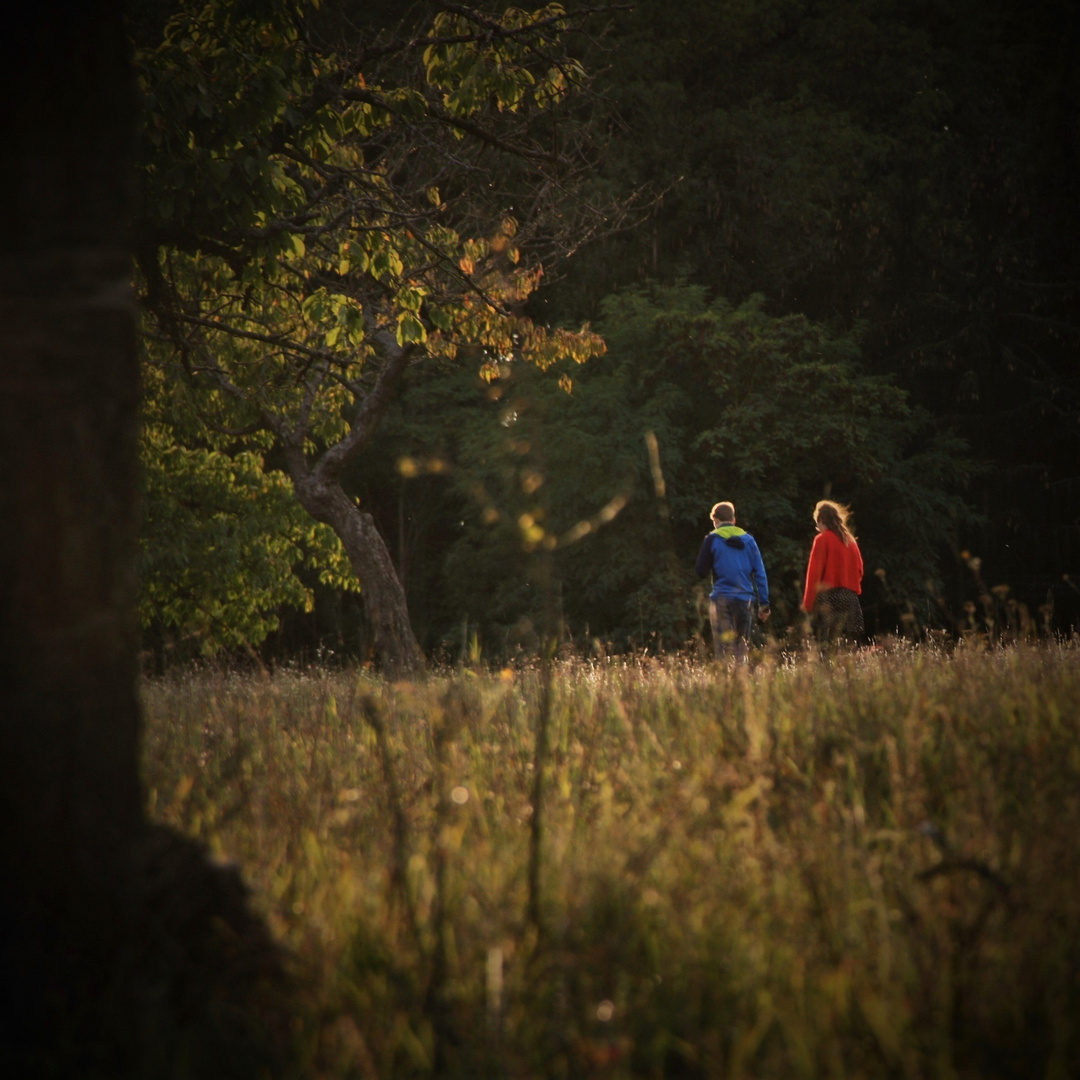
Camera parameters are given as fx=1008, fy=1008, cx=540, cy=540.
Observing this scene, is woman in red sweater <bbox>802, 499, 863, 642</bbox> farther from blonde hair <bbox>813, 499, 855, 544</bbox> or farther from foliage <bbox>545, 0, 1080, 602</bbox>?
foliage <bbox>545, 0, 1080, 602</bbox>

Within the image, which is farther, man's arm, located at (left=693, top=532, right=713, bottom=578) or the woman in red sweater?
man's arm, located at (left=693, top=532, right=713, bottom=578)

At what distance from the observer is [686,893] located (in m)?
2.54

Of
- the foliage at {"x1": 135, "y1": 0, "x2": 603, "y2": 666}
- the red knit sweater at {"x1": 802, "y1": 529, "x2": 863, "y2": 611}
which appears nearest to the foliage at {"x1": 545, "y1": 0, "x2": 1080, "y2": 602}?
the foliage at {"x1": 135, "y1": 0, "x2": 603, "y2": 666}

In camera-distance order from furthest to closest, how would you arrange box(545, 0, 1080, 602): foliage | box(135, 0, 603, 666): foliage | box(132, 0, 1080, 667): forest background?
box(545, 0, 1080, 602): foliage < box(132, 0, 1080, 667): forest background < box(135, 0, 603, 666): foliage

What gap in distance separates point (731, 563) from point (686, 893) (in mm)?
7710

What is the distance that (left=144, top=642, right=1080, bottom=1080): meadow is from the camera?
1.99 meters

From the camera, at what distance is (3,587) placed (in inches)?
82.5

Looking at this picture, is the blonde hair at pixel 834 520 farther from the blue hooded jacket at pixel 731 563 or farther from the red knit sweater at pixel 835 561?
the blue hooded jacket at pixel 731 563

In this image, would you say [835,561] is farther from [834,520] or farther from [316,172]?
[316,172]

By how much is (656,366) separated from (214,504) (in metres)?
10.1

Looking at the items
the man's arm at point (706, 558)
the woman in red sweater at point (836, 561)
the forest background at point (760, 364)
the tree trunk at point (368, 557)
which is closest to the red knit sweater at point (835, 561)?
the woman in red sweater at point (836, 561)

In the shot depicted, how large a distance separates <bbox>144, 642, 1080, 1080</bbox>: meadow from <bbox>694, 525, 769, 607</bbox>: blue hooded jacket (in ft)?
18.5

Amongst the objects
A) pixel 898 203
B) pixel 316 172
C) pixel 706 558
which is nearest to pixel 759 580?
pixel 706 558

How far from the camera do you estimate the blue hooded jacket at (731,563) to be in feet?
33.0
